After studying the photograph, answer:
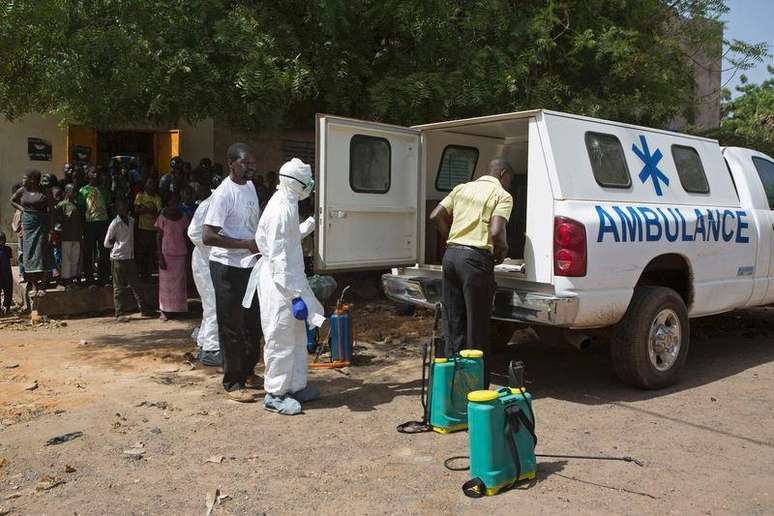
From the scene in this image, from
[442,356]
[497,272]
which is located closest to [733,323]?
[497,272]

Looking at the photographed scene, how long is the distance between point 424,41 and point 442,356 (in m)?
6.02

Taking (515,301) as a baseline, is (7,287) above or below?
below

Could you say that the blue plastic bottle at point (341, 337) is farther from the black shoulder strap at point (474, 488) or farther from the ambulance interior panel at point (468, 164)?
the black shoulder strap at point (474, 488)

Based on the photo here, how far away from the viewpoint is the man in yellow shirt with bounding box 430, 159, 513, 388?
5.16 m

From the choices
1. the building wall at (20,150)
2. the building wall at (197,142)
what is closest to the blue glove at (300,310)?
the building wall at (20,150)

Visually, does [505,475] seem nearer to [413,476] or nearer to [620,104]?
[413,476]

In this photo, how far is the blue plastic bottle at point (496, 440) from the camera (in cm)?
377

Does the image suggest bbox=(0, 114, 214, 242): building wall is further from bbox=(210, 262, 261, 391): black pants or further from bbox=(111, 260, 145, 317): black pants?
bbox=(210, 262, 261, 391): black pants

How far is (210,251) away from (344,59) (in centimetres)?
444

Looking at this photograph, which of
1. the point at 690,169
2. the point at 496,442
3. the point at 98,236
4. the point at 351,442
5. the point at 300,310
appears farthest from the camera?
the point at 98,236

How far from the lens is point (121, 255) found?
902 cm

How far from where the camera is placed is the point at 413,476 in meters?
4.07

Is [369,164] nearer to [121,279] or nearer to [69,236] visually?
[121,279]

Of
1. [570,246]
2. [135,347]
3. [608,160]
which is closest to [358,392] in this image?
[570,246]
